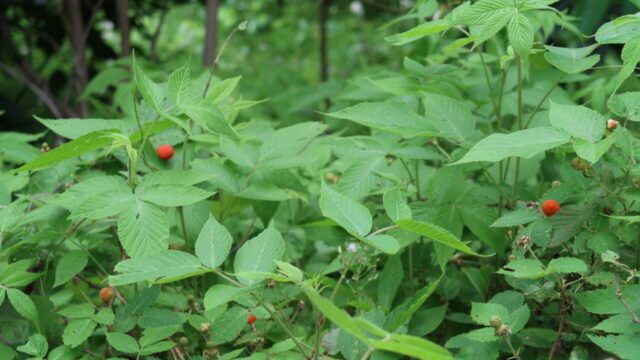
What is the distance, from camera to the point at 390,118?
132 centimetres

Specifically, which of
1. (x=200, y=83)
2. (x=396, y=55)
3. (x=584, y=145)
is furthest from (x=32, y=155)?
(x=396, y=55)

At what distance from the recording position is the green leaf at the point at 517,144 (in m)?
1.06

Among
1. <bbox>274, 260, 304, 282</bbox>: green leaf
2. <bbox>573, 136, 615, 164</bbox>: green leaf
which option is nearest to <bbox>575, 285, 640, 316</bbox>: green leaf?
<bbox>573, 136, 615, 164</bbox>: green leaf

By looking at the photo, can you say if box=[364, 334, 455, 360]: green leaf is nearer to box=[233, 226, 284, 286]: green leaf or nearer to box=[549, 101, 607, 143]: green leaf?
box=[233, 226, 284, 286]: green leaf

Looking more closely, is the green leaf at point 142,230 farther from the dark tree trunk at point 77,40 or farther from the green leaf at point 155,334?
the dark tree trunk at point 77,40

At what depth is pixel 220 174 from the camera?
58.2 inches

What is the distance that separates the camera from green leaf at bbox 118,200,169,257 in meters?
1.08

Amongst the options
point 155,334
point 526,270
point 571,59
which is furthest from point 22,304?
point 571,59

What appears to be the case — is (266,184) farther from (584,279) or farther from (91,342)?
(584,279)

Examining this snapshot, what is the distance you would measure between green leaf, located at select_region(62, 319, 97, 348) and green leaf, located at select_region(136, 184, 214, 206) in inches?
11.2

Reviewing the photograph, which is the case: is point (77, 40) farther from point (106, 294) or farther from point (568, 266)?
point (568, 266)

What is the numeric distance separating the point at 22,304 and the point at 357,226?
2.09 feet

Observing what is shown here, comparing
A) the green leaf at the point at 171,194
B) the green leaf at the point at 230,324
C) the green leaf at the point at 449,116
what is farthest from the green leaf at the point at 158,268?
the green leaf at the point at 449,116

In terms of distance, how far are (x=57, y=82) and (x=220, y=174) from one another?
2636 mm
